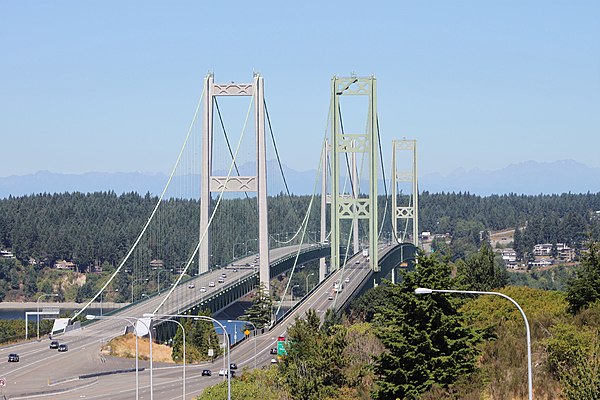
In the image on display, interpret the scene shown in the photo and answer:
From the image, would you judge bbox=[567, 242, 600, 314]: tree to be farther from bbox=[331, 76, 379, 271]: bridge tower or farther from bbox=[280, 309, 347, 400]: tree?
bbox=[331, 76, 379, 271]: bridge tower

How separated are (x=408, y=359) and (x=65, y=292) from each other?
546 ft

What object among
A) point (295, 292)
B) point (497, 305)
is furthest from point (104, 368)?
point (295, 292)

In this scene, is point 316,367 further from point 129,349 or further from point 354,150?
point 354,150

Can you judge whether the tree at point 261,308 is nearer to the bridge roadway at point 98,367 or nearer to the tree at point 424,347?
the bridge roadway at point 98,367

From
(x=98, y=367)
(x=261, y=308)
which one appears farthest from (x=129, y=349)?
(x=261, y=308)

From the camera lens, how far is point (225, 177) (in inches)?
4119

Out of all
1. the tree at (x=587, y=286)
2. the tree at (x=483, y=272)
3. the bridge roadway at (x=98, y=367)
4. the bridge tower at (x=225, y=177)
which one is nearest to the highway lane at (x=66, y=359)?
the bridge roadway at (x=98, y=367)

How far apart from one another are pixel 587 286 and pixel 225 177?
203 ft

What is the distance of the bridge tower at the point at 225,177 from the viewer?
9962 centimetres

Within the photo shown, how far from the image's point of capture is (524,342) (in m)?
40.5

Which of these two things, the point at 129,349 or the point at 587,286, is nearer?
the point at 587,286

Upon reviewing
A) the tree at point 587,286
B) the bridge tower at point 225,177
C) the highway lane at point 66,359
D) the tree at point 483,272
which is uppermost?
the bridge tower at point 225,177

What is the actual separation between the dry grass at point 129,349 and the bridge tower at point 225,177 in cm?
2098

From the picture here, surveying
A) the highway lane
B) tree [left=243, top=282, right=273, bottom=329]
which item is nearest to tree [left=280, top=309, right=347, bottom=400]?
the highway lane
